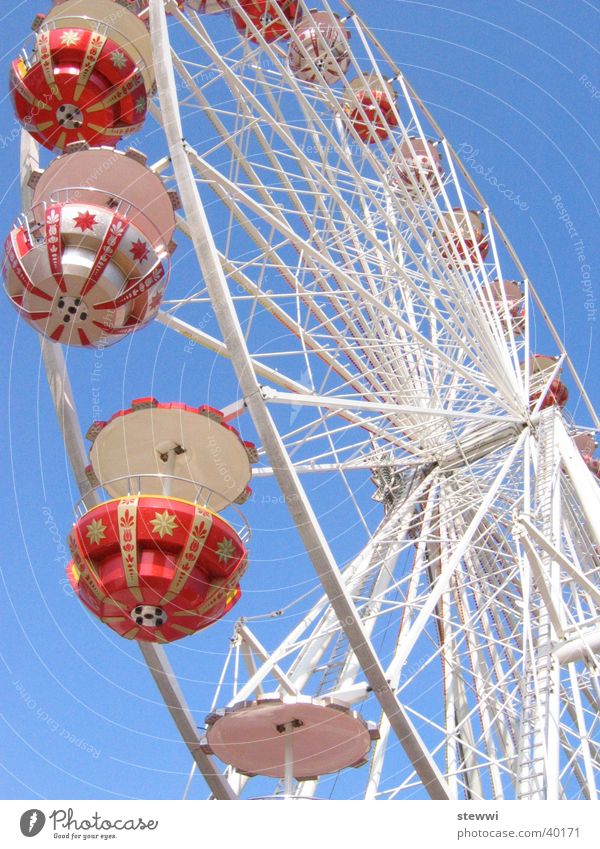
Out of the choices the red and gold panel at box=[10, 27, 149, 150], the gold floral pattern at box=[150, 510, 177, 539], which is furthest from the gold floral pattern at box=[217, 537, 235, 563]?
the red and gold panel at box=[10, 27, 149, 150]

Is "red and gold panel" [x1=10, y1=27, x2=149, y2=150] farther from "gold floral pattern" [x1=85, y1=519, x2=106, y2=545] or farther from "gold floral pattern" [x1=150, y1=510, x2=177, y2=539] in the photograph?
"gold floral pattern" [x1=150, y1=510, x2=177, y2=539]

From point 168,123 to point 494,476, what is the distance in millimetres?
7408

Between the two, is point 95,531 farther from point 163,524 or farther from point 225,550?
point 225,550

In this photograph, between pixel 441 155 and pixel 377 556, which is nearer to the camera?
pixel 377 556

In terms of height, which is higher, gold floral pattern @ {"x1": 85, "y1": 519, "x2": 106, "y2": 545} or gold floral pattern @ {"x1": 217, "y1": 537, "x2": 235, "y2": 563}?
gold floral pattern @ {"x1": 85, "y1": 519, "x2": 106, "y2": 545}

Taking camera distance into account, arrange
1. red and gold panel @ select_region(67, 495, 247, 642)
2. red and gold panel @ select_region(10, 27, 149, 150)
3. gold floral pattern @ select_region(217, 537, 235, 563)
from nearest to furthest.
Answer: red and gold panel @ select_region(67, 495, 247, 642)
gold floral pattern @ select_region(217, 537, 235, 563)
red and gold panel @ select_region(10, 27, 149, 150)

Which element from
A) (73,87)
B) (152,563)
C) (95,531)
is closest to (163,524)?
(152,563)

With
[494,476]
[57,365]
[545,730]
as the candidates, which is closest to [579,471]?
[494,476]

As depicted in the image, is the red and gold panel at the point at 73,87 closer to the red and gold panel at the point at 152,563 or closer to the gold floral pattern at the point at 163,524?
the red and gold panel at the point at 152,563

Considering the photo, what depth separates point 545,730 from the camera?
9672mm
